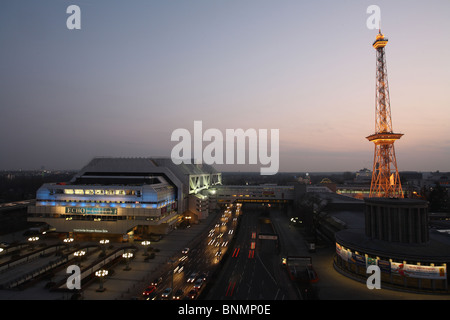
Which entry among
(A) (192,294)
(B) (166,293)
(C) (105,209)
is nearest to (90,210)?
(C) (105,209)

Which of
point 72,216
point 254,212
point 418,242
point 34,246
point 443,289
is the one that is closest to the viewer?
point 443,289

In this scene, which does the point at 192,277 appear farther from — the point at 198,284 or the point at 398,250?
the point at 398,250

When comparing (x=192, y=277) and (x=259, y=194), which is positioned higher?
(x=259, y=194)

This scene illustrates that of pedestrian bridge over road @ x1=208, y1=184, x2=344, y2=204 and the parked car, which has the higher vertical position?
pedestrian bridge over road @ x1=208, y1=184, x2=344, y2=204

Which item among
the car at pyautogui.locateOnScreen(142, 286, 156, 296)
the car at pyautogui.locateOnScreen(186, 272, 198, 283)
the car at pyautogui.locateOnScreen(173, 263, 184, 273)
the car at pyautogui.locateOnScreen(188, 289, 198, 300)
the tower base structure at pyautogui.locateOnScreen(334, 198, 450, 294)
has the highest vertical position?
the tower base structure at pyautogui.locateOnScreen(334, 198, 450, 294)

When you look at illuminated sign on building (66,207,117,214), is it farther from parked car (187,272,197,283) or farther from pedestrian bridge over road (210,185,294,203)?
pedestrian bridge over road (210,185,294,203)

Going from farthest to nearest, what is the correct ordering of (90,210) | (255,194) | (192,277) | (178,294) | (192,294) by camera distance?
(255,194) → (90,210) → (192,277) → (178,294) → (192,294)

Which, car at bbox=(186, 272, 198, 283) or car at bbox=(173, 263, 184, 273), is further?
car at bbox=(173, 263, 184, 273)

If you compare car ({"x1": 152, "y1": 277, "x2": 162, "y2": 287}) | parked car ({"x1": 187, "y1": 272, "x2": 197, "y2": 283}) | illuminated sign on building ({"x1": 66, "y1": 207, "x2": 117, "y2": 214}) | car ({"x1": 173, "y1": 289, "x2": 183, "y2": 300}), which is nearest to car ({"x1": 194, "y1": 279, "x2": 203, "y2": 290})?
parked car ({"x1": 187, "y1": 272, "x2": 197, "y2": 283})

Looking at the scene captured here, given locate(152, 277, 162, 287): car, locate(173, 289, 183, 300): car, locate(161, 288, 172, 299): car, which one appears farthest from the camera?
locate(152, 277, 162, 287): car
